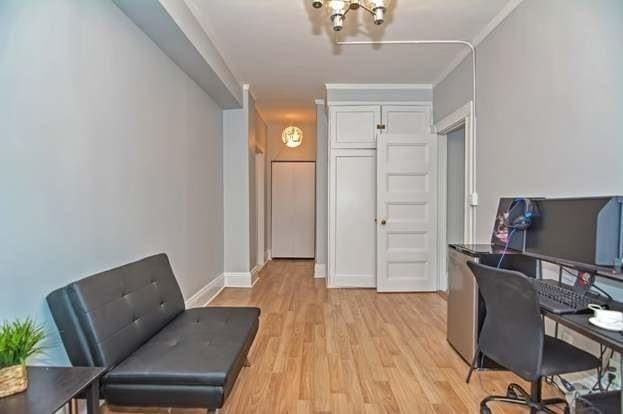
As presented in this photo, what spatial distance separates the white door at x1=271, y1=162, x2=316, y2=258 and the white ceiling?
2.70 meters

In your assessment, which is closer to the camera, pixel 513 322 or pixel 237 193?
pixel 513 322

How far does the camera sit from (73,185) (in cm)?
200

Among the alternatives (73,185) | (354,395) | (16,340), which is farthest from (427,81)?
(16,340)

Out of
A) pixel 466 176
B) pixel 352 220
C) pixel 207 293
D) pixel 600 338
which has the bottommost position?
pixel 207 293

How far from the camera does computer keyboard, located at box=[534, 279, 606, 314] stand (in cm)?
178

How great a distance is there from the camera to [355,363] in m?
2.85

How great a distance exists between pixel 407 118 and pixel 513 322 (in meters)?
3.73

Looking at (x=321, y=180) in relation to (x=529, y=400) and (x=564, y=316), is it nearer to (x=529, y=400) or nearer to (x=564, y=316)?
(x=529, y=400)

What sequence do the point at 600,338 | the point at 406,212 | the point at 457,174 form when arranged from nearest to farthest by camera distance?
the point at 600,338
the point at 406,212
the point at 457,174

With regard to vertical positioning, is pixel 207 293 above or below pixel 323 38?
below

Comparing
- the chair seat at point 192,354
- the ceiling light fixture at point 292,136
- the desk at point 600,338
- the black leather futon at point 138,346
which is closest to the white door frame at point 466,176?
the desk at point 600,338

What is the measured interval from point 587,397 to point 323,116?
4882 millimetres

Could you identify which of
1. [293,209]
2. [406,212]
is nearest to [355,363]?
[406,212]

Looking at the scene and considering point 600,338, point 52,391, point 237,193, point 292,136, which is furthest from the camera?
point 292,136
